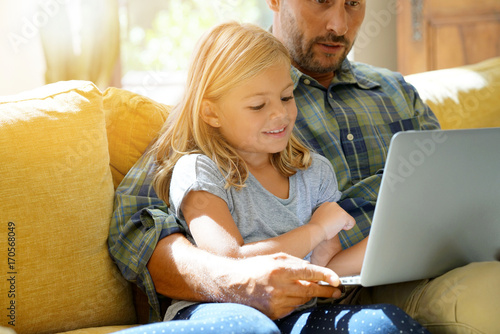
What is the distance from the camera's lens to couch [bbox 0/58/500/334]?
1.18 m

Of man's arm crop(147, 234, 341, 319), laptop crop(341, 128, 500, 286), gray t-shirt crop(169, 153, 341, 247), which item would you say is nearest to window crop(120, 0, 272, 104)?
gray t-shirt crop(169, 153, 341, 247)

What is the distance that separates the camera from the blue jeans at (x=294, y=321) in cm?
93

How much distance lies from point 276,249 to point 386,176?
0.32 metres

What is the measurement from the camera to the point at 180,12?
3.97 meters

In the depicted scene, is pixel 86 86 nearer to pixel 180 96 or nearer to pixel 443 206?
pixel 180 96

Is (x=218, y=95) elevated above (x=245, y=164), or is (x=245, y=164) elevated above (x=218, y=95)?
(x=218, y=95)

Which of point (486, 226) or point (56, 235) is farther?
point (56, 235)

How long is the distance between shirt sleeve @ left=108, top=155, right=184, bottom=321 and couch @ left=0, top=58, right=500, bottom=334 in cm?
3

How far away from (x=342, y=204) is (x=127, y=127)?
0.57 m

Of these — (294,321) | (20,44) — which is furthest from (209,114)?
(20,44)

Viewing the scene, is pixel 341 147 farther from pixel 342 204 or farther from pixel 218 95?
pixel 218 95

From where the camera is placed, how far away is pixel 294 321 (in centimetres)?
110

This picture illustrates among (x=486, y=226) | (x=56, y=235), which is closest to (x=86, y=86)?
(x=56, y=235)

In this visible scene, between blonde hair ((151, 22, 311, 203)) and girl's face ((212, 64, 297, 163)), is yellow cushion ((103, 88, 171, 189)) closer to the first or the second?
blonde hair ((151, 22, 311, 203))
